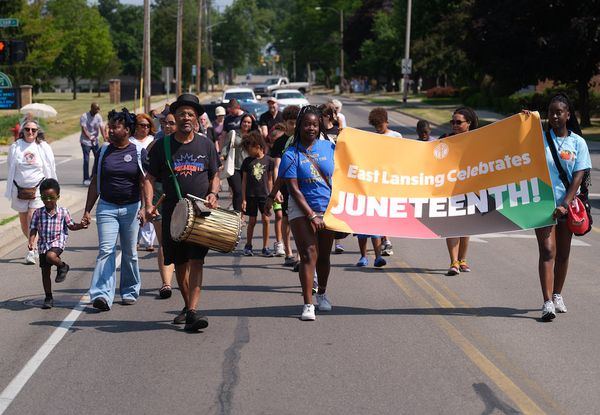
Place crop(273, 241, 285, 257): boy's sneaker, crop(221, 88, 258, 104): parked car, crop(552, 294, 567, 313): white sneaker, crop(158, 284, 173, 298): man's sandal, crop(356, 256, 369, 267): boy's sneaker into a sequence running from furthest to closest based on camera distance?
crop(221, 88, 258, 104): parked car < crop(273, 241, 285, 257): boy's sneaker < crop(356, 256, 369, 267): boy's sneaker < crop(158, 284, 173, 298): man's sandal < crop(552, 294, 567, 313): white sneaker

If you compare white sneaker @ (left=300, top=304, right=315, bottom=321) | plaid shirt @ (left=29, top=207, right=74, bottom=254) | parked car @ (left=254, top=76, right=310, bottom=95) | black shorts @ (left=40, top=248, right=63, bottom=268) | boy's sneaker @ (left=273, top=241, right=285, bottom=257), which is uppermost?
plaid shirt @ (left=29, top=207, right=74, bottom=254)

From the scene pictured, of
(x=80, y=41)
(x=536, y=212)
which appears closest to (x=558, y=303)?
(x=536, y=212)

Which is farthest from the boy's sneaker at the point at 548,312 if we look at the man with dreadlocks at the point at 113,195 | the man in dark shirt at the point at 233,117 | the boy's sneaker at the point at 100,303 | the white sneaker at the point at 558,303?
the man in dark shirt at the point at 233,117

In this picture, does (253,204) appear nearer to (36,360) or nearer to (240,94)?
(36,360)

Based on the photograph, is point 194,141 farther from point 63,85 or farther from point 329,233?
point 63,85

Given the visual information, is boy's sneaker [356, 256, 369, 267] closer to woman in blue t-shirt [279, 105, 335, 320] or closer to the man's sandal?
the man's sandal

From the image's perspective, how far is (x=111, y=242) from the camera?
31.7 feet

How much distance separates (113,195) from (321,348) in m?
2.74

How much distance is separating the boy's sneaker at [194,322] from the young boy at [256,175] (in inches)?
160

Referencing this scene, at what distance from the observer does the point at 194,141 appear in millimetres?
8789

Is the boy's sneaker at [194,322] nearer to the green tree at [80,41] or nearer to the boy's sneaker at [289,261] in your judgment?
the boy's sneaker at [289,261]

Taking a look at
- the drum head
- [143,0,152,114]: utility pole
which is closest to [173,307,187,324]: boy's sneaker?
the drum head

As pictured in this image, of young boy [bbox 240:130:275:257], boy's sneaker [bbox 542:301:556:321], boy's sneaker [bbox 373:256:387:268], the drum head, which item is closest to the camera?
the drum head

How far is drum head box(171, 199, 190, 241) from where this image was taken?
8.41m
